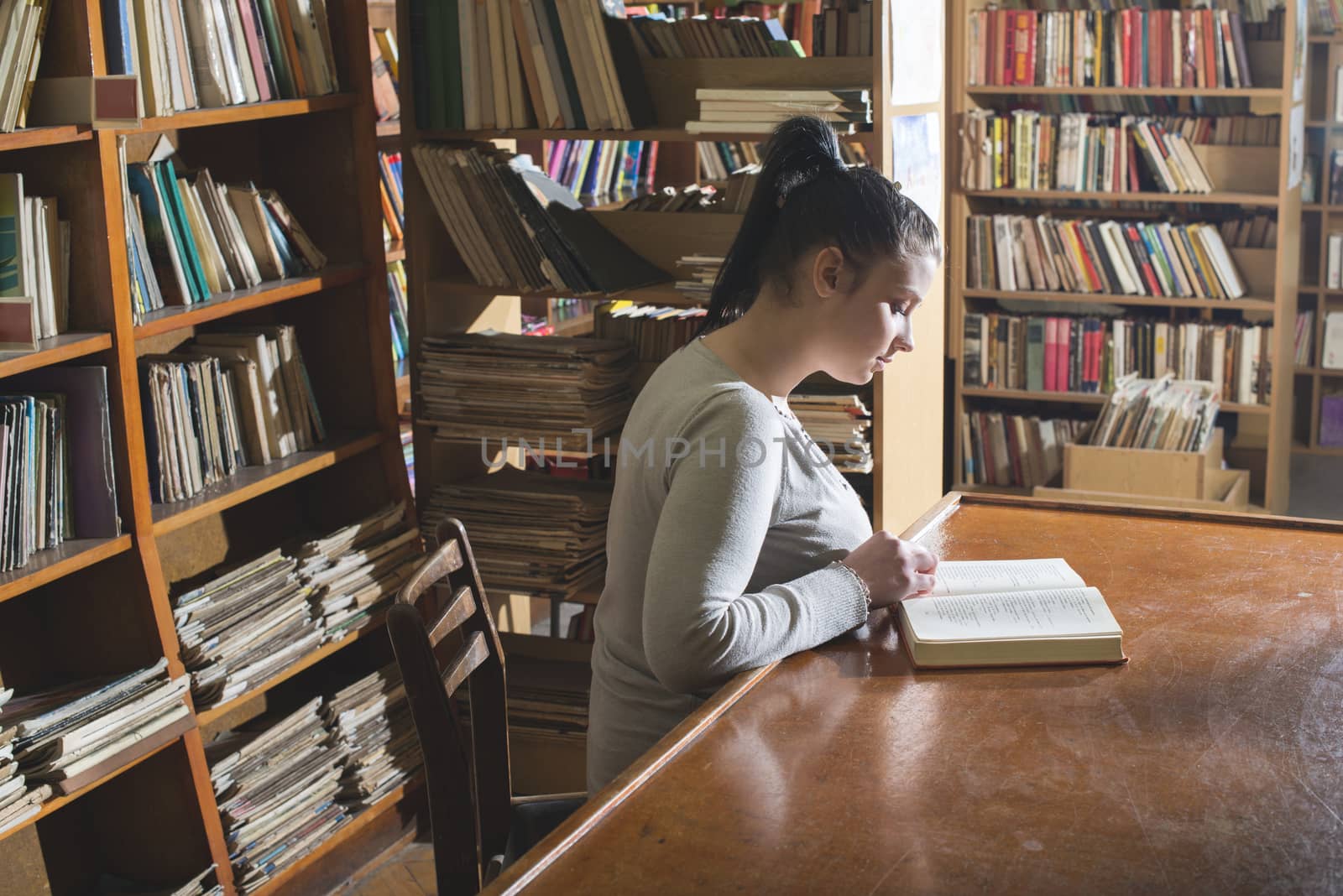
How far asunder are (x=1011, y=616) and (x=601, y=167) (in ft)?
8.11

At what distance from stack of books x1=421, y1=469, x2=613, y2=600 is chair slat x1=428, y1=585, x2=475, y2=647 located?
109 centimetres

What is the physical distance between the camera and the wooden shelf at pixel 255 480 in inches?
88.6

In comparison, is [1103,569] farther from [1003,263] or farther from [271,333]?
[1003,263]

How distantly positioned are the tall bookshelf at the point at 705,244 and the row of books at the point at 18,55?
2.88 feet

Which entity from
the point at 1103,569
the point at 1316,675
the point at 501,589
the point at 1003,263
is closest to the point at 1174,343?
the point at 1003,263

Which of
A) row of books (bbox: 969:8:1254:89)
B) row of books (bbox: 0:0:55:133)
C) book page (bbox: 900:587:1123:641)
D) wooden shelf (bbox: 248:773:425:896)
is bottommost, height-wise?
wooden shelf (bbox: 248:773:425:896)

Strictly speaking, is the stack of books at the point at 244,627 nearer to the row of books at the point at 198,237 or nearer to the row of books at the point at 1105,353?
the row of books at the point at 198,237

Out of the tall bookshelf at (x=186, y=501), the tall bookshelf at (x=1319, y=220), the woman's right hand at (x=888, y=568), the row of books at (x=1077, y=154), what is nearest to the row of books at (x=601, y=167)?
the tall bookshelf at (x=186, y=501)

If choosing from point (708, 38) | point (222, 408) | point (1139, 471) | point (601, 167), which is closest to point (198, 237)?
point (222, 408)

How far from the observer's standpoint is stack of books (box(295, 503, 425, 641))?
8.46 ft

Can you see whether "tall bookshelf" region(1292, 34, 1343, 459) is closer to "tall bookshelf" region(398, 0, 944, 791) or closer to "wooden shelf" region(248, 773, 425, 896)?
"tall bookshelf" region(398, 0, 944, 791)

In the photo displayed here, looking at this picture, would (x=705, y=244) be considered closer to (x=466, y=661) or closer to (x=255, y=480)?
(x=255, y=480)

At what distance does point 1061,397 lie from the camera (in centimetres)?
480

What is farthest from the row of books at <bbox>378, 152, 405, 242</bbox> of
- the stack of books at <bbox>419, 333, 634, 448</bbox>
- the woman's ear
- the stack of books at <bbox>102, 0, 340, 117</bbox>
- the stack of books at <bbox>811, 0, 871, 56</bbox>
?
the woman's ear
